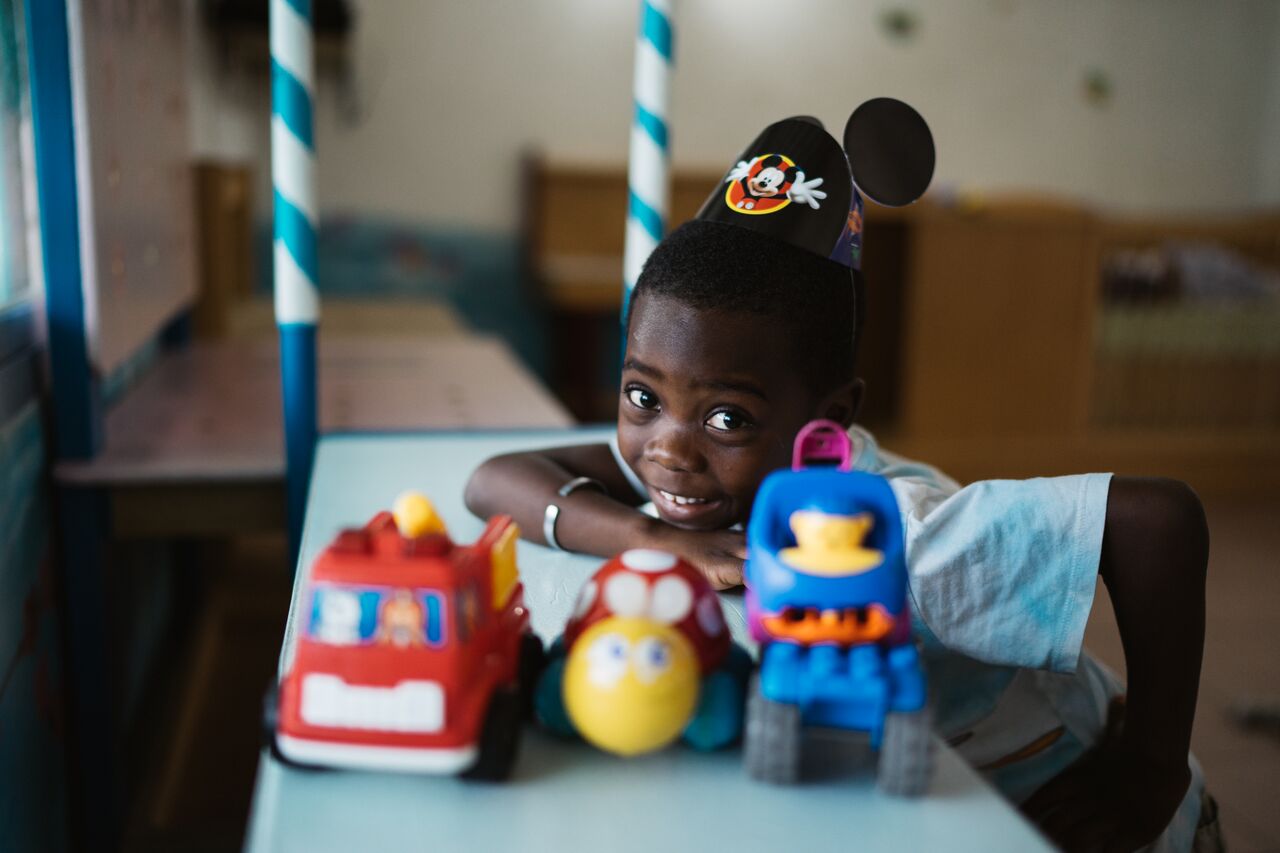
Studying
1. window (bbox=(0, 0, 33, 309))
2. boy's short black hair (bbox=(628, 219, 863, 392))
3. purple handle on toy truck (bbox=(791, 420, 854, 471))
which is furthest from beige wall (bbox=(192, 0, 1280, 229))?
purple handle on toy truck (bbox=(791, 420, 854, 471))

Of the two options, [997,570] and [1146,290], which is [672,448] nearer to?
[997,570]

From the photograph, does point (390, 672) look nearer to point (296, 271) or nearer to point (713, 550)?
point (713, 550)

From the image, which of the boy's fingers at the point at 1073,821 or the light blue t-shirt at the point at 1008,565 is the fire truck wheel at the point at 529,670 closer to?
the light blue t-shirt at the point at 1008,565

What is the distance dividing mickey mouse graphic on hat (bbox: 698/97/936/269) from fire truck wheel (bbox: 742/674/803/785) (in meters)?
0.38

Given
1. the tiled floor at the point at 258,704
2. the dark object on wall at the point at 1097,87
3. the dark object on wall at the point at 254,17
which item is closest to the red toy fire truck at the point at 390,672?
the tiled floor at the point at 258,704

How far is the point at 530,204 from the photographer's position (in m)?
4.09

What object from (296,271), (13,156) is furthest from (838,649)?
(13,156)

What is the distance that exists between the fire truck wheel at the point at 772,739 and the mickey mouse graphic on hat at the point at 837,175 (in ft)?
1.23

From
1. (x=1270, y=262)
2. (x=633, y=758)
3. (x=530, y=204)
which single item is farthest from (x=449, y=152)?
(x=633, y=758)

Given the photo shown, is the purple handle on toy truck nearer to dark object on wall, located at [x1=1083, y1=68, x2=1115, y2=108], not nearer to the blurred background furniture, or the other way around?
the blurred background furniture

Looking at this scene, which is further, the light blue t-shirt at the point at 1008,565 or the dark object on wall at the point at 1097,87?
the dark object on wall at the point at 1097,87

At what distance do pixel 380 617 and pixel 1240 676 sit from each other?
77.1 inches

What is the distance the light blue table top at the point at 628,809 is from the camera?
45 cm

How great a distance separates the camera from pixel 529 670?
546mm
